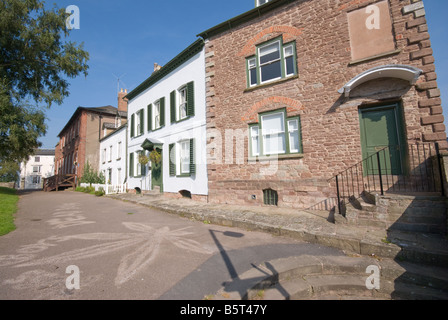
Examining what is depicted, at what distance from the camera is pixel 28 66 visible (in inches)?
630

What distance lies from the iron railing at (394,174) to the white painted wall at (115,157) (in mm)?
16752

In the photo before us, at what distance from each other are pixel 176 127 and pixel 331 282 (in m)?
10.9

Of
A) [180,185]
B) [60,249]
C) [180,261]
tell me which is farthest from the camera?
[180,185]

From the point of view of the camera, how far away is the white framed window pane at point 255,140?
9.05 metres

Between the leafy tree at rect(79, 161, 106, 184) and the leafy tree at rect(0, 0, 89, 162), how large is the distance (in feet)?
18.2

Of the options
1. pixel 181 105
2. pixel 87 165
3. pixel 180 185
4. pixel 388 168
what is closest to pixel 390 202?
pixel 388 168

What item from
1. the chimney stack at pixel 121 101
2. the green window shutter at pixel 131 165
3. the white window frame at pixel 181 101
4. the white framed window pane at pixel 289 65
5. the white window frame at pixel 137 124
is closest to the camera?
the white framed window pane at pixel 289 65

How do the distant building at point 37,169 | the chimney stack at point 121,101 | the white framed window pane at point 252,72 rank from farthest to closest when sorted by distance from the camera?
the distant building at point 37,169 < the chimney stack at point 121,101 < the white framed window pane at point 252,72

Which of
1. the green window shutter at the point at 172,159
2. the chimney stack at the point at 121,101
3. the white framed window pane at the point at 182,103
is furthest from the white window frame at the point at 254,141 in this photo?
the chimney stack at the point at 121,101

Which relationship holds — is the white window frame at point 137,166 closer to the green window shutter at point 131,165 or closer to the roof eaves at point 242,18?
the green window shutter at point 131,165

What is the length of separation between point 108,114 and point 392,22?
2908 centimetres

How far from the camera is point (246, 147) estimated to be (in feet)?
30.1

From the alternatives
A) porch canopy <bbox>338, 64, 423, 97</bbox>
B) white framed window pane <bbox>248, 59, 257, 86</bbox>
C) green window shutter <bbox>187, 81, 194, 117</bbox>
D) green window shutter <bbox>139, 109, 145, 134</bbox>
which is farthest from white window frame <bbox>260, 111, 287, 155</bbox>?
green window shutter <bbox>139, 109, 145, 134</bbox>

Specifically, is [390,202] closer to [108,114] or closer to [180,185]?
[180,185]
